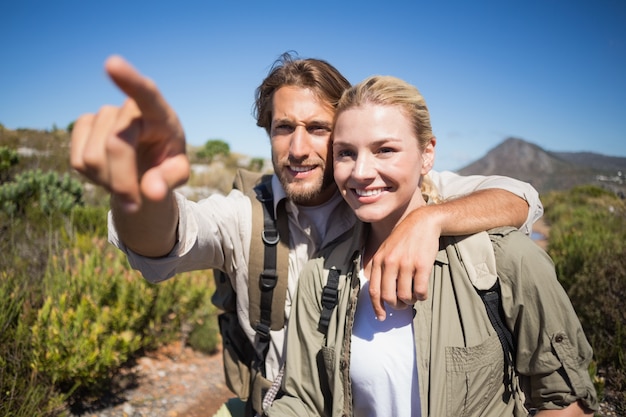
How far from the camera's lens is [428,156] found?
177 cm

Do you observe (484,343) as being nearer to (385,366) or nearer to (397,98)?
(385,366)

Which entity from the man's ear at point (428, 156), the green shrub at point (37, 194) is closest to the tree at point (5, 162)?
the green shrub at point (37, 194)

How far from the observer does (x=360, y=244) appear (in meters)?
1.81

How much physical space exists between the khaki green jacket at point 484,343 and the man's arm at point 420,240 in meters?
0.09

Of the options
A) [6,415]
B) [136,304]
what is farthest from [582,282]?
[6,415]

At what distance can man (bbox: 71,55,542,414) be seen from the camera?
750 mm

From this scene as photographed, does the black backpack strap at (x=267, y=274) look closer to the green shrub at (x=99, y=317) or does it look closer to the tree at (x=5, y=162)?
the green shrub at (x=99, y=317)

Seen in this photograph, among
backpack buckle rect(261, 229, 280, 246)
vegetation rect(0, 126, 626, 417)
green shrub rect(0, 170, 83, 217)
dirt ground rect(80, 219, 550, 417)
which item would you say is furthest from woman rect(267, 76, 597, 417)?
green shrub rect(0, 170, 83, 217)

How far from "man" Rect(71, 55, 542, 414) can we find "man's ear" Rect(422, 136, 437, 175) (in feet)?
0.69

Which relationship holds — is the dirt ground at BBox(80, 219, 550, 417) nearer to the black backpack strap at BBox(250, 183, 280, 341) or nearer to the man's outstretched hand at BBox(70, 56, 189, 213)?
the black backpack strap at BBox(250, 183, 280, 341)

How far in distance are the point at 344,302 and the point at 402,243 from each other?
39 centimetres

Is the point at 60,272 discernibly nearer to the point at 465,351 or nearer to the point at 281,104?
the point at 281,104

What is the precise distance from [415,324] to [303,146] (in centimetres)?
Result: 106

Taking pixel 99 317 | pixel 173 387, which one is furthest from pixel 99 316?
pixel 173 387
